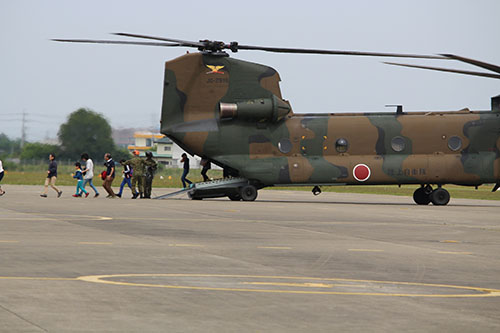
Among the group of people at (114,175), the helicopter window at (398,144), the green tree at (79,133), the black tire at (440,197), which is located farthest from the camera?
the green tree at (79,133)

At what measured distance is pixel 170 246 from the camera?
15.4 meters

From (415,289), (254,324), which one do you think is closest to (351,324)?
(254,324)

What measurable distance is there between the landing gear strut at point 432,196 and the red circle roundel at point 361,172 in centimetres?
300

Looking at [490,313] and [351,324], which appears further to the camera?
[490,313]

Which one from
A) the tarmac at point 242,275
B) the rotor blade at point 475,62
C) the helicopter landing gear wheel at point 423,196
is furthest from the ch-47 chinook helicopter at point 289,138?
the tarmac at point 242,275

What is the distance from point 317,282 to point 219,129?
22655mm

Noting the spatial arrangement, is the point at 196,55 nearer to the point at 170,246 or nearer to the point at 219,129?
the point at 219,129

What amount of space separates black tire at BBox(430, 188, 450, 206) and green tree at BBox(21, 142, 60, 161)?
69.7 m

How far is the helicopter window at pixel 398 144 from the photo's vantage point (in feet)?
111

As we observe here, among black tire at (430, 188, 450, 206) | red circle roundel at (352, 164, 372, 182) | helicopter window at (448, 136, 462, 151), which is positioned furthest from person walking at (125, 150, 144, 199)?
helicopter window at (448, 136, 462, 151)

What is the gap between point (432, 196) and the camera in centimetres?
3447

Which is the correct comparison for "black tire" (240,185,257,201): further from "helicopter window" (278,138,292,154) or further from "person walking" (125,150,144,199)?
"person walking" (125,150,144,199)

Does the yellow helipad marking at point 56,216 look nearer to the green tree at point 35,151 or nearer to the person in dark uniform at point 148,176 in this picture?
the person in dark uniform at point 148,176

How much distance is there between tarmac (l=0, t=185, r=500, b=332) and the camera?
8.08m
